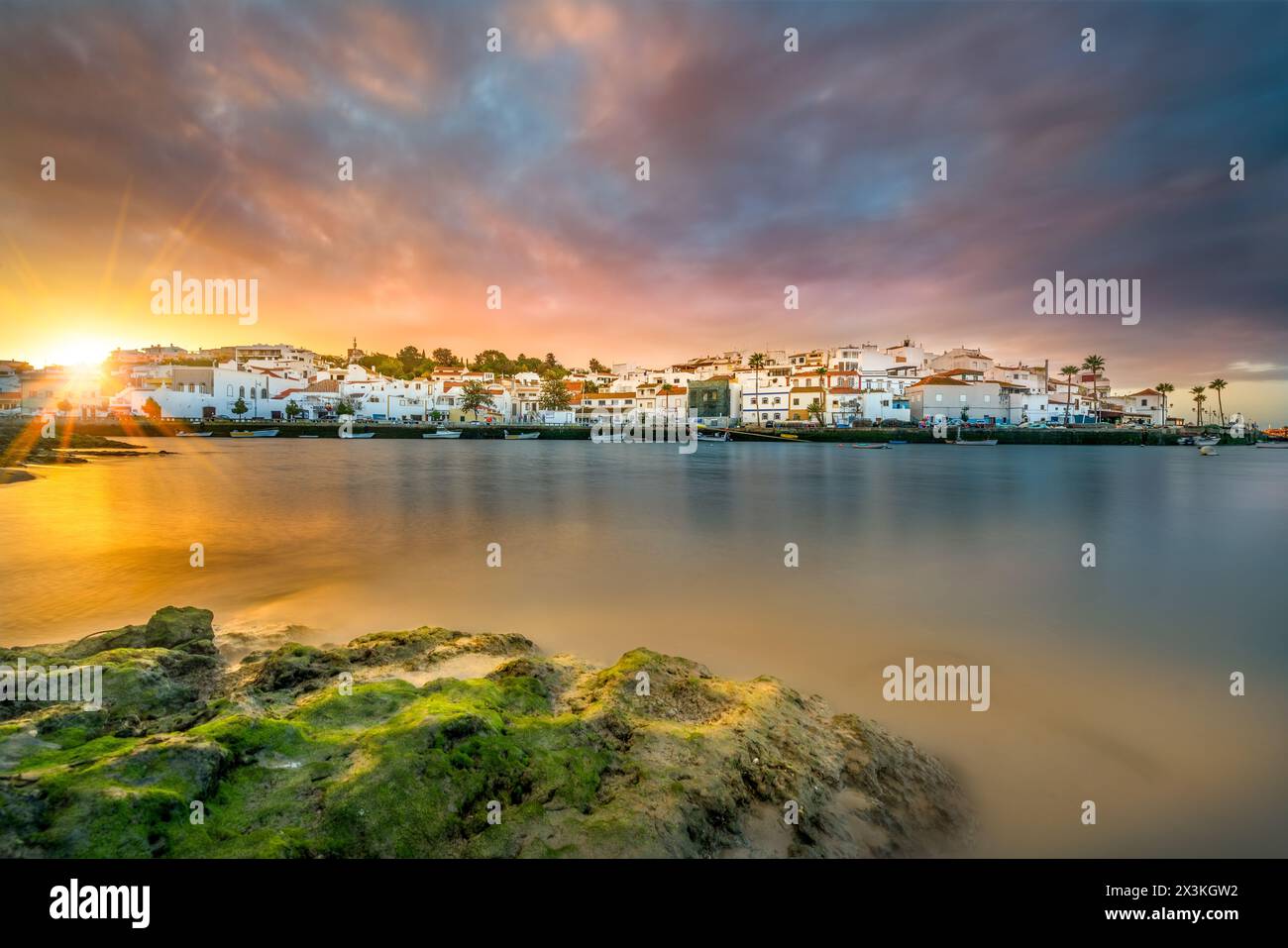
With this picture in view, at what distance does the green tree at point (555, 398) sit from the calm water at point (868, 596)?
2704 inches

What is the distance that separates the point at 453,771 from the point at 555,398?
92205mm

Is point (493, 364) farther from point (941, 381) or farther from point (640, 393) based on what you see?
point (941, 381)

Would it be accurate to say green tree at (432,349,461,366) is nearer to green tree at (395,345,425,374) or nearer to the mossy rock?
green tree at (395,345,425,374)

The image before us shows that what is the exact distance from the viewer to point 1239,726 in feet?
19.2

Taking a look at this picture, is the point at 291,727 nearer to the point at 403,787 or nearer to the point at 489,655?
the point at 403,787

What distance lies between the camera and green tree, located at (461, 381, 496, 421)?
294 ft

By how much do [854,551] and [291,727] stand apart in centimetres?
1337

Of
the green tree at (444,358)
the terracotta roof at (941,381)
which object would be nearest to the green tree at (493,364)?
the green tree at (444,358)

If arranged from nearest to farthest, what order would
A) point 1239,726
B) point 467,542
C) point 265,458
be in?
point 1239,726, point 467,542, point 265,458

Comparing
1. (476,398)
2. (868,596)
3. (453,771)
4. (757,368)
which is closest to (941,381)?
(757,368)

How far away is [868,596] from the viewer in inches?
412
